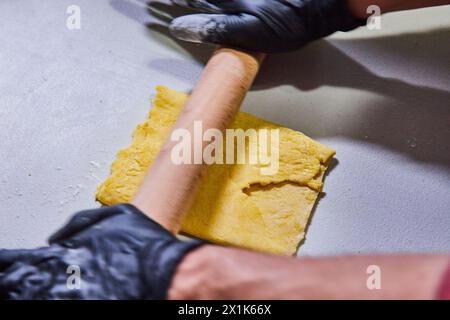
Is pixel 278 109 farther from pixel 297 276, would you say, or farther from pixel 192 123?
pixel 297 276

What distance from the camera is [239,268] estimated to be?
39.4 inches

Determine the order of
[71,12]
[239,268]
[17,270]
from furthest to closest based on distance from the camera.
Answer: [71,12] → [17,270] → [239,268]

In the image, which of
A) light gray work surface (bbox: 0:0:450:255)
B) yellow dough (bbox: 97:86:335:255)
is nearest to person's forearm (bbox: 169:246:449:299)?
yellow dough (bbox: 97:86:335:255)

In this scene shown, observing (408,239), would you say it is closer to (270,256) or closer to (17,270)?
(270,256)

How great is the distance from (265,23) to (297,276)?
970 millimetres

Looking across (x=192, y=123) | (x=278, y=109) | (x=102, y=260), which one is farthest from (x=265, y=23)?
(x=102, y=260)

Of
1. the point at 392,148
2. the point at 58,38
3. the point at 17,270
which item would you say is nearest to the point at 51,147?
the point at 58,38

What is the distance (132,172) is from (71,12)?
0.76m

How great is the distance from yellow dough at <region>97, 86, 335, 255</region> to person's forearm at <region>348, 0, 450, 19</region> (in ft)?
1.44

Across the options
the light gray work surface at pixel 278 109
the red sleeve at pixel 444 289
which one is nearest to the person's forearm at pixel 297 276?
the red sleeve at pixel 444 289

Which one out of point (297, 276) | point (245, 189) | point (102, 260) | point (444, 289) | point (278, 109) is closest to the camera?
point (444, 289)

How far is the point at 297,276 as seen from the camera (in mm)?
964

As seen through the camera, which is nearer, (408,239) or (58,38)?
(408,239)

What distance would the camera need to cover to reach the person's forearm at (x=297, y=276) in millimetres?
897
